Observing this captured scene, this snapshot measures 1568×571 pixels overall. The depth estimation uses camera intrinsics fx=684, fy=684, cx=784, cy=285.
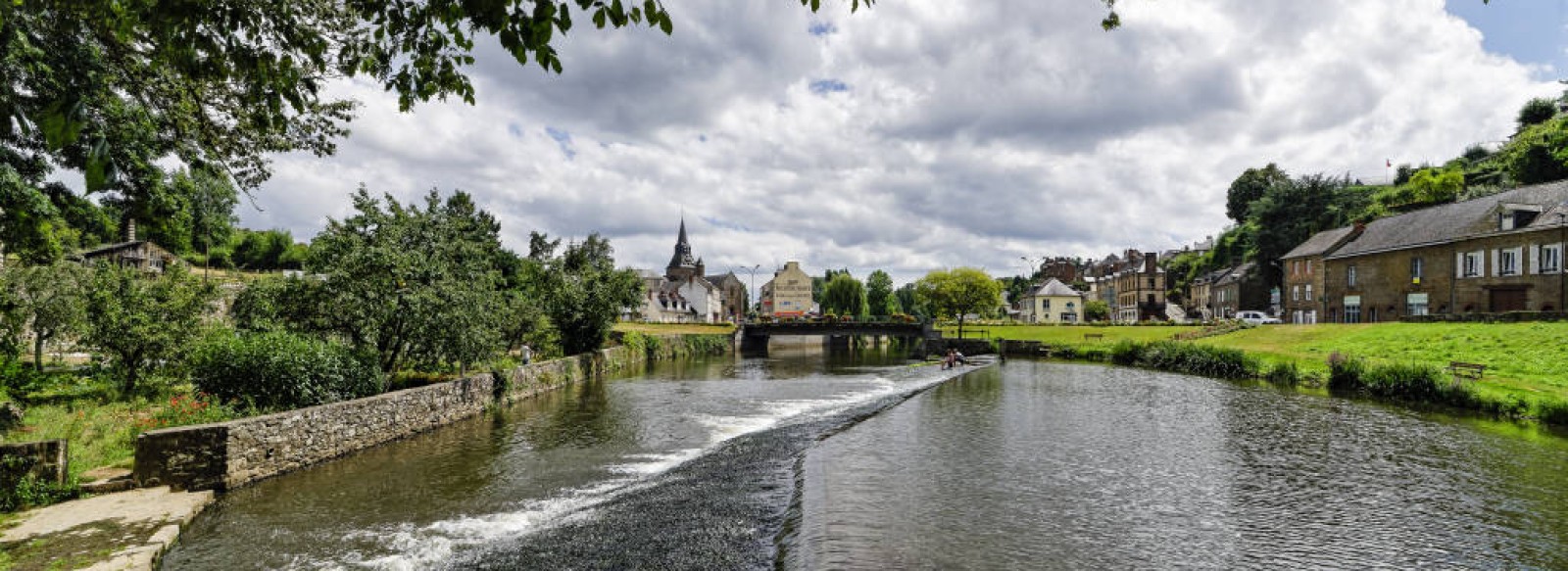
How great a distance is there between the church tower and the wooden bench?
10529 centimetres

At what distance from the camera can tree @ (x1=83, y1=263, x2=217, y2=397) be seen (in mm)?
19875

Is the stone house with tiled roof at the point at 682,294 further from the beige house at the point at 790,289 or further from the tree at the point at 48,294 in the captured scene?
the tree at the point at 48,294

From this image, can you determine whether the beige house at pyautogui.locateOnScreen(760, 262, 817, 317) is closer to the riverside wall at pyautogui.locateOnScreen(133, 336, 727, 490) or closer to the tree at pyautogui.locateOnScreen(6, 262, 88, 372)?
the riverside wall at pyautogui.locateOnScreen(133, 336, 727, 490)

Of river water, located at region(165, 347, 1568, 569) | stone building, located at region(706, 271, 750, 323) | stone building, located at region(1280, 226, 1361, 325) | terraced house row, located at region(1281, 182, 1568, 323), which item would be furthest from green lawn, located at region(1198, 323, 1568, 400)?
stone building, located at region(706, 271, 750, 323)

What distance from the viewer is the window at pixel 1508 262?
4019 cm

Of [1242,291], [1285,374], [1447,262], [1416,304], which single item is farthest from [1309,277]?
[1285,374]

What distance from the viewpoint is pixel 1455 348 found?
105 feet

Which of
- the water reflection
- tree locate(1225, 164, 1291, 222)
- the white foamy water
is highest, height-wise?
tree locate(1225, 164, 1291, 222)

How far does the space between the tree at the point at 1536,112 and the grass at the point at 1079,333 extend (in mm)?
62716

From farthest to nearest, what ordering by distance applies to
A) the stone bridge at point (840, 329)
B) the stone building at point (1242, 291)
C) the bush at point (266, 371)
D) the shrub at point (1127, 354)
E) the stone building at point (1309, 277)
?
the stone building at point (1242, 291)
the stone bridge at point (840, 329)
the stone building at point (1309, 277)
the shrub at point (1127, 354)
the bush at point (266, 371)

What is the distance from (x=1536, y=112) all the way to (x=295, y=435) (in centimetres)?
12762

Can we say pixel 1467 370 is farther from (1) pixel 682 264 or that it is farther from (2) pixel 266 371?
(1) pixel 682 264

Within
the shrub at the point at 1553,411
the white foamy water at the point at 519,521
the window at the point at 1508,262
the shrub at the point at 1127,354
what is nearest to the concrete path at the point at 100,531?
the white foamy water at the point at 519,521

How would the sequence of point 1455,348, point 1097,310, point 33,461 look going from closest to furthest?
point 33,461, point 1455,348, point 1097,310
